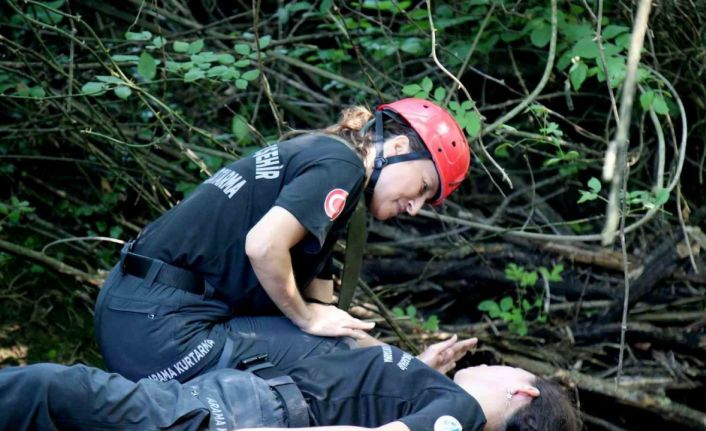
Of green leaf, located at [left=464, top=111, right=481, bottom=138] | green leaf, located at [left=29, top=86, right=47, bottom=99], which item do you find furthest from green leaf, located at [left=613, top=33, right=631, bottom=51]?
green leaf, located at [left=29, top=86, right=47, bottom=99]

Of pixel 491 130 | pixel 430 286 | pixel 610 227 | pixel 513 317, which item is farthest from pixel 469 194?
pixel 610 227

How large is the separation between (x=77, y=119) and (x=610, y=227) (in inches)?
161

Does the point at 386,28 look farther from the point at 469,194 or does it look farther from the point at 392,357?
the point at 392,357

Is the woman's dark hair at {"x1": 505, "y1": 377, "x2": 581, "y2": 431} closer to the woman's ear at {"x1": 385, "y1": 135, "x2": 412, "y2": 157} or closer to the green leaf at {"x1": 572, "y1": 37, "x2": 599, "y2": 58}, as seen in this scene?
the woman's ear at {"x1": 385, "y1": 135, "x2": 412, "y2": 157}

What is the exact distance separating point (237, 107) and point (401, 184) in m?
3.24

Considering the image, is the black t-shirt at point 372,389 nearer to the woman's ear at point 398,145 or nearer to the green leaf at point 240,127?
Result: the woman's ear at point 398,145

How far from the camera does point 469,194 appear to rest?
671 cm

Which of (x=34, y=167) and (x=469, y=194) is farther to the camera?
(x=469, y=194)

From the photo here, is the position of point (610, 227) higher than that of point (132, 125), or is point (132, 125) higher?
point (610, 227)

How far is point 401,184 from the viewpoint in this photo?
12.7ft

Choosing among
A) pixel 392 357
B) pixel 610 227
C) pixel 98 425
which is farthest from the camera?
pixel 392 357

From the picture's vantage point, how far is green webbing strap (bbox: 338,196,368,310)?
14.0ft

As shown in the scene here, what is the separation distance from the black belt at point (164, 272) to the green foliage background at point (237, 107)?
1267 mm

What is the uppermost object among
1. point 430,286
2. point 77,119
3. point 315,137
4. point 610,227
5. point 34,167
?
point 610,227
